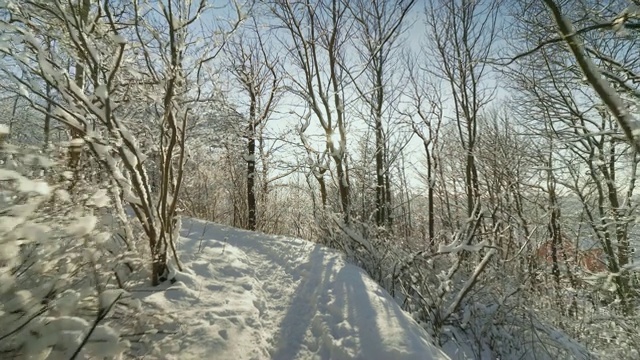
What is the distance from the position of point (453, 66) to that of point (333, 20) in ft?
18.3

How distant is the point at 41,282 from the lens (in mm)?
1597

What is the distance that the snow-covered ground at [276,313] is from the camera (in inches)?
98.3

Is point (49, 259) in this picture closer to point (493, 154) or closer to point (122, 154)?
point (122, 154)

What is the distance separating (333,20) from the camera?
9.08 metres

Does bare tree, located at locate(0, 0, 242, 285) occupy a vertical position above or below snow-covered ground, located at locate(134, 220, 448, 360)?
above

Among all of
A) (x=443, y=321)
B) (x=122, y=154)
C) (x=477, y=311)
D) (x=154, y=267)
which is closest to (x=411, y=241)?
(x=477, y=311)

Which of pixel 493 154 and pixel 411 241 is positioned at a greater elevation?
pixel 493 154

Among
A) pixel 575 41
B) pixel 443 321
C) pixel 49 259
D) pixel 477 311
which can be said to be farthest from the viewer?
pixel 477 311

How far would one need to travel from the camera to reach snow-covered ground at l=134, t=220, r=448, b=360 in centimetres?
250

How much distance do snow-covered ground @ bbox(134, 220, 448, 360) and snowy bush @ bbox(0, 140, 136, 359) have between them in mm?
708

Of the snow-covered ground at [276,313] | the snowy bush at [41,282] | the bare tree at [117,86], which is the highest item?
the bare tree at [117,86]

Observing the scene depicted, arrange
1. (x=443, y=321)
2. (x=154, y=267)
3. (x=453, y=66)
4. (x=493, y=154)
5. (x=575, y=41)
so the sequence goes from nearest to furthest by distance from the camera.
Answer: (x=154, y=267) < (x=575, y=41) < (x=443, y=321) < (x=453, y=66) < (x=493, y=154)

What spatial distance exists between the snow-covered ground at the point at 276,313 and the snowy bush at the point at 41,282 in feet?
2.32

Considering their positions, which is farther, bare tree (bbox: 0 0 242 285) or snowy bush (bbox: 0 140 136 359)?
bare tree (bbox: 0 0 242 285)
